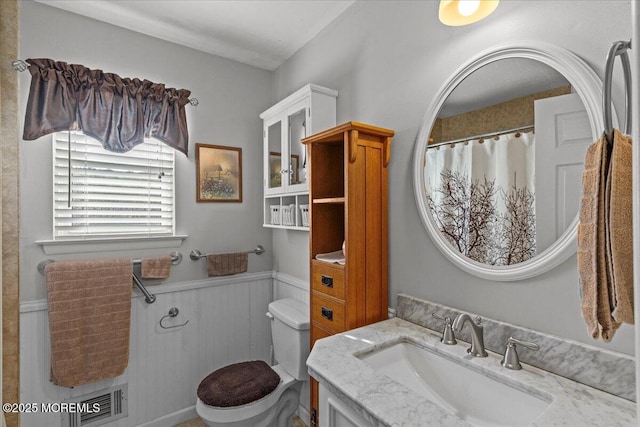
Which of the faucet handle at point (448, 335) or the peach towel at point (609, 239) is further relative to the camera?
the faucet handle at point (448, 335)

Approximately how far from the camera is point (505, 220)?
1.10 meters

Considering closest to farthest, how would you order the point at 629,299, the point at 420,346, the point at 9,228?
the point at 629,299 < the point at 420,346 < the point at 9,228

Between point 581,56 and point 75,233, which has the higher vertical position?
point 581,56

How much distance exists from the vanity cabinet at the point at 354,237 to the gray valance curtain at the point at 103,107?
1.07 m

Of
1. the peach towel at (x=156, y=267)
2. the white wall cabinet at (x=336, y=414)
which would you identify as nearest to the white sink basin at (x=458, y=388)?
the white wall cabinet at (x=336, y=414)

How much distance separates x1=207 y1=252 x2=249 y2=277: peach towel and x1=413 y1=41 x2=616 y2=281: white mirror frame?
1431 mm

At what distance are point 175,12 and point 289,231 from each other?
155 cm

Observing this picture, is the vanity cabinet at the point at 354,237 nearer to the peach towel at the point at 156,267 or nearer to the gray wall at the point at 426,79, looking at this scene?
the gray wall at the point at 426,79

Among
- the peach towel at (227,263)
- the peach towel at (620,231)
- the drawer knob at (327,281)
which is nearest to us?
the peach towel at (620,231)

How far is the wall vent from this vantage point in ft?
5.83

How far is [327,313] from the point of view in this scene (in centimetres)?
153

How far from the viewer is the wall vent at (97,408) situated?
1777 millimetres

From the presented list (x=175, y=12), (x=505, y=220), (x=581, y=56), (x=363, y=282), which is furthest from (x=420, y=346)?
(x=175, y=12)

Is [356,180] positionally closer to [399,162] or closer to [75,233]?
[399,162]
